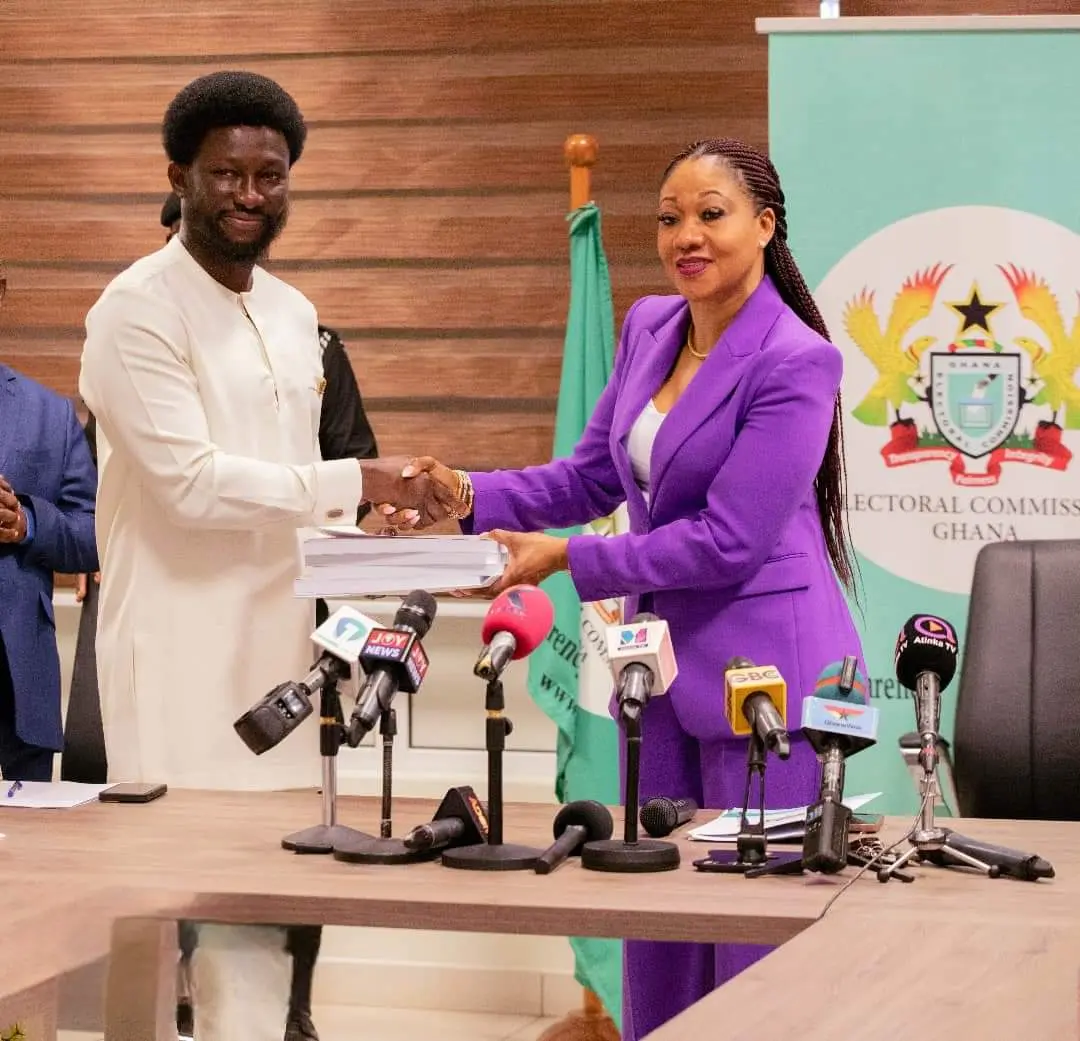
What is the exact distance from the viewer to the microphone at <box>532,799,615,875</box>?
7.03 feet

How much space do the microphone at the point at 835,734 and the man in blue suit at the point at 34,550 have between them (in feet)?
6.08

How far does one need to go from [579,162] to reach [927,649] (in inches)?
87.2

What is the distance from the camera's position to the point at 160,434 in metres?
2.62

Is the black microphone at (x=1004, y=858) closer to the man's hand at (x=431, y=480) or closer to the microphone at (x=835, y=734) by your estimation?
the microphone at (x=835, y=734)

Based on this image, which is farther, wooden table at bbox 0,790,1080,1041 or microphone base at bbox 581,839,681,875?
microphone base at bbox 581,839,681,875

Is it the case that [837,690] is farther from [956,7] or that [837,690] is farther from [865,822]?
[956,7]

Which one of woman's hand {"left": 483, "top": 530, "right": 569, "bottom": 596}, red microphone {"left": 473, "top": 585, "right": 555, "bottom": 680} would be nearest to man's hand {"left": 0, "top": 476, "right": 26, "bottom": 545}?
woman's hand {"left": 483, "top": 530, "right": 569, "bottom": 596}

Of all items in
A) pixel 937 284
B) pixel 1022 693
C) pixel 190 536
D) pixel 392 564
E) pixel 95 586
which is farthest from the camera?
pixel 95 586

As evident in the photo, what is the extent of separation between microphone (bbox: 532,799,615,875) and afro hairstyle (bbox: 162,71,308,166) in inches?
49.1

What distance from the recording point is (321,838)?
2180 mm

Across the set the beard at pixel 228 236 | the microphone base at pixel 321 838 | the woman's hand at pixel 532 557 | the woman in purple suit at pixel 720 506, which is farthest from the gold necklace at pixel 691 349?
the microphone base at pixel 321 838

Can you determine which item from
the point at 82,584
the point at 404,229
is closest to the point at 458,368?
the point at 404,229

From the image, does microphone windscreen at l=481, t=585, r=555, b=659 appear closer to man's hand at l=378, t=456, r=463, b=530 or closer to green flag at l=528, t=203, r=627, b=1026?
man's hand at l=378, t=456, r=463, b=530

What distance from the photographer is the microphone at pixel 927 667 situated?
213cm
